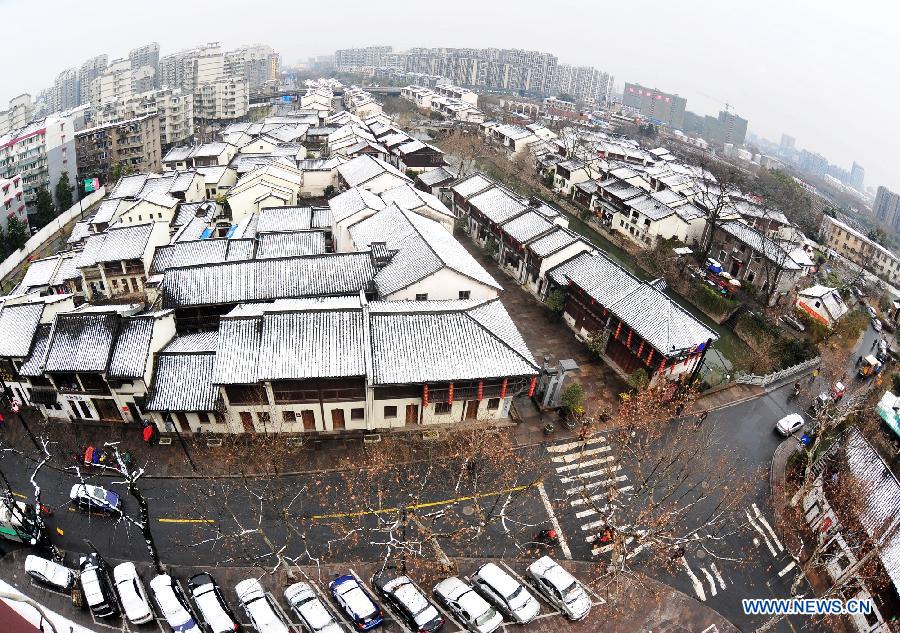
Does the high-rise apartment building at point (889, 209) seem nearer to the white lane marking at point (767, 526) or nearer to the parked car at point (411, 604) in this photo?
the white lane marking at point (767, 526)

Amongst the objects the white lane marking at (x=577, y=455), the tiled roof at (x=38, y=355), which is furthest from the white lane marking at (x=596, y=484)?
the tiled roof at (x=38, y=355)

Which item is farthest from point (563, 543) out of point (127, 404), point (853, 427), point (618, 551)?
point (127, 404)

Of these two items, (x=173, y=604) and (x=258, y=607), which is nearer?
(x=258, y=607)

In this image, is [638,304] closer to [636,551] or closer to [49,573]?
[636,551]

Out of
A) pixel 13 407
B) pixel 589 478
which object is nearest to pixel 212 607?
pixel 589 478

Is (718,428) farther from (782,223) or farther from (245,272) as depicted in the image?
(782,223)

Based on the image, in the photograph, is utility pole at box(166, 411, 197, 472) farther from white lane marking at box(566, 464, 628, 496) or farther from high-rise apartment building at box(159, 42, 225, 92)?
high-rise apartment building at box(159, 42, 225, 92)
